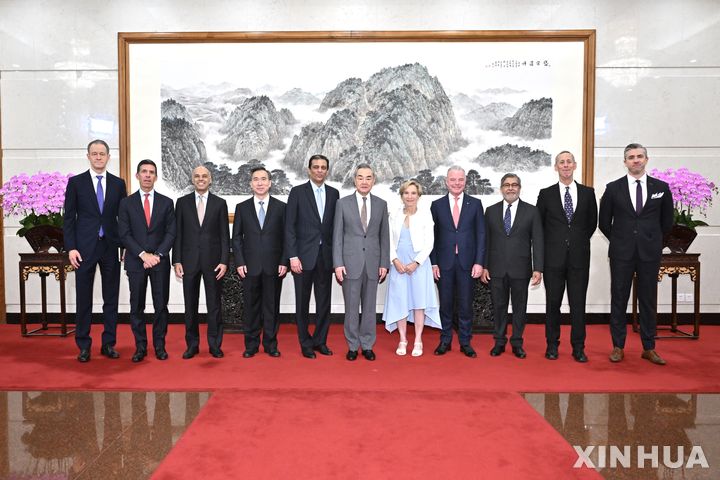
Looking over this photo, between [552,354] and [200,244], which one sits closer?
[200,244]

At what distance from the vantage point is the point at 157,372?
425 centimetres

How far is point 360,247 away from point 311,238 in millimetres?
434

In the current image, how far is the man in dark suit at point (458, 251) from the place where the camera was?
4.72 m

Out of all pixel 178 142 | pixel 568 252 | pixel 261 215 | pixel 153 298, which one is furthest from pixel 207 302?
pixel 568 252

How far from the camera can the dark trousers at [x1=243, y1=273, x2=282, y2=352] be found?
4660 mm

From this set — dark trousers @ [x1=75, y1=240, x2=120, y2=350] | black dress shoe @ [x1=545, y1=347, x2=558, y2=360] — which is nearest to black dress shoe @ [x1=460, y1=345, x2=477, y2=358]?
black dress shoe @ [x1=545, y1=347, x2=558, y2=360]

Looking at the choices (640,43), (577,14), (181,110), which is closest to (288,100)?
(181,110)

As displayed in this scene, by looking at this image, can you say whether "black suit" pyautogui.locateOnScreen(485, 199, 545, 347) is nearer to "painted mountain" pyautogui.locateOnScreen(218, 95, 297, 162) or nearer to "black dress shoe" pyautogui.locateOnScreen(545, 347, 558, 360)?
"black dress shoe" pyautogui.locateOnScreen(545, 347, 558, 360)

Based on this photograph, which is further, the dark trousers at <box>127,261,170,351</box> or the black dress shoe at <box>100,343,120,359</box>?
the black dress shoe at <box>100,343,120,359</box>

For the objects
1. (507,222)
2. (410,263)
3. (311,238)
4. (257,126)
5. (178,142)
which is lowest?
(410,263)

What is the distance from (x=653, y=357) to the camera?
15.0 feet

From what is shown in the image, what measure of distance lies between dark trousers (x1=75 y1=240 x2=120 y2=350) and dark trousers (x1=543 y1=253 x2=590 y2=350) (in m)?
3.78

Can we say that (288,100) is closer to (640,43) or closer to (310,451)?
(640,43)

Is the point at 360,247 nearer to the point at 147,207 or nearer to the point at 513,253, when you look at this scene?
the point at 513,253
